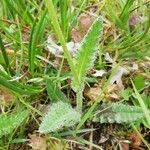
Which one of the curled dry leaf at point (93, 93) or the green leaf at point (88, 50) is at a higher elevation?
the green leaf at point (88, 50)

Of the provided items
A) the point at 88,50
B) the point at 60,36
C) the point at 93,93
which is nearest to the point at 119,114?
the point at 93,93

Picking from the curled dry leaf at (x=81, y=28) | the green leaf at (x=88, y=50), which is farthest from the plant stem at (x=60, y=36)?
the curled dry leaf at (x=81, y=28)

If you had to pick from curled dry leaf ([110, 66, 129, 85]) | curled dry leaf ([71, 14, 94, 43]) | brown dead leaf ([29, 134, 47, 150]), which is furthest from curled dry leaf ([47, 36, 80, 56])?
brown dead leaf ([29, 134, 47, 150])

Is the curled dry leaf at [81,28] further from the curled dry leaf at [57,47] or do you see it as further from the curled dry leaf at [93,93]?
the curled dry leaf at [93,93]

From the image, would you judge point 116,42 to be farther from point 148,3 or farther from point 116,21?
point 148,3

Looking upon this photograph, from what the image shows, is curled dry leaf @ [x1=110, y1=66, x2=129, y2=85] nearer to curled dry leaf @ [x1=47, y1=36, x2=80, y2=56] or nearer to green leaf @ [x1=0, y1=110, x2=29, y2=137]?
curled dry leaf @ [x1=47, y1=36, x2=80, y2=56]

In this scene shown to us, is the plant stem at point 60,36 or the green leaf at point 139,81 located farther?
the green leaf at point 139,81

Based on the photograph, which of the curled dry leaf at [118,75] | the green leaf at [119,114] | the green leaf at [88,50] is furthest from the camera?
the curled dry leaf at [118,75]
